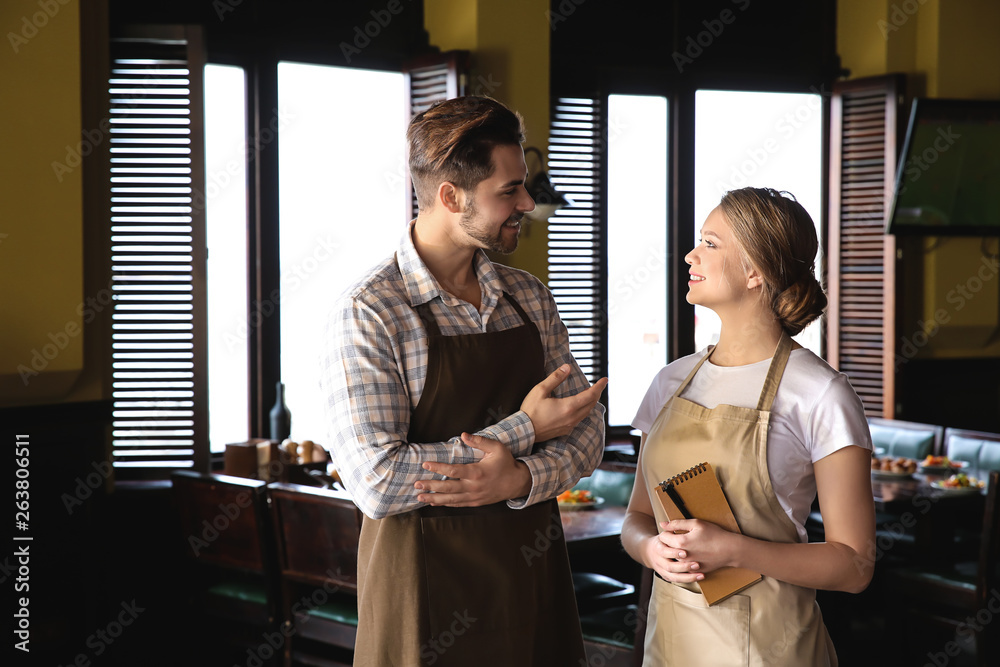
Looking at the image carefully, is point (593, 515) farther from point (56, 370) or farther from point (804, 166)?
point (804, 166)

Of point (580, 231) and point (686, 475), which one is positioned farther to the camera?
point (580, 231)

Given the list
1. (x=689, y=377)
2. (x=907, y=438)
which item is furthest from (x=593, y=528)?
(x=907, y=438)

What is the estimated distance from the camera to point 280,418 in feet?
13.8

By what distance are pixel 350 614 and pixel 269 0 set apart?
9.59 ft

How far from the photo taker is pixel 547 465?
5.54ft

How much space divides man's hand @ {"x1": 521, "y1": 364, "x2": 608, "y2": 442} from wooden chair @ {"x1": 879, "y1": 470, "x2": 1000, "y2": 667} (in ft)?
7.24

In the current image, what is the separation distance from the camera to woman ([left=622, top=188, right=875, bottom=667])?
1.51 m

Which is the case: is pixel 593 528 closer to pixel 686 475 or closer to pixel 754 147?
pixel 686 475

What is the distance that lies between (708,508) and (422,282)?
645mm

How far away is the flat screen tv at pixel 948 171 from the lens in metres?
5.18
